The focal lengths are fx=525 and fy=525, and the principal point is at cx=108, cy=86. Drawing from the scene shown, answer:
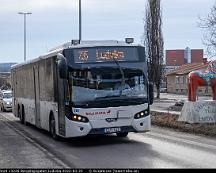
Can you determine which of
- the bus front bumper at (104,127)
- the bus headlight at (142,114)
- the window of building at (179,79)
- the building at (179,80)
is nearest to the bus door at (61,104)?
the bus front bumper at (104,127)

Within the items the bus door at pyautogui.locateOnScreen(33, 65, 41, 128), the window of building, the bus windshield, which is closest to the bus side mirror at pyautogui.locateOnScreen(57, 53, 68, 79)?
the bus windshield

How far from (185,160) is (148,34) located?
5610 centimetres

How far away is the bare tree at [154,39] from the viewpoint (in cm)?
6744

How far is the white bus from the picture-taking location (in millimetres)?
15523

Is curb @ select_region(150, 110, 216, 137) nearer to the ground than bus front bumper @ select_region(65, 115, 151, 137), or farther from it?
nearer to the ground

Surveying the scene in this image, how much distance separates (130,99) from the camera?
15.9 meters

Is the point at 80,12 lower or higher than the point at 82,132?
higher

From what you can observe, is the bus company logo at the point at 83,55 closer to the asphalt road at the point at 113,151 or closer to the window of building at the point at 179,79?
the asphalt road at the point at 113,151

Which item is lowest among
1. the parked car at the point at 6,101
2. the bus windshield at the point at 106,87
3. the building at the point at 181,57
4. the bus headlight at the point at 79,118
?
the parked car at the point at 6,101

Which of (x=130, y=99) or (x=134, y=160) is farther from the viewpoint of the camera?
(x=130, y=99)

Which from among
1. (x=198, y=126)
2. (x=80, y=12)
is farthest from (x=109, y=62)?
(x=80, y=12)

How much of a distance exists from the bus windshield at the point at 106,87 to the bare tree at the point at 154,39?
169ft

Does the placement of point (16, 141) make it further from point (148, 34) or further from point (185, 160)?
point (148, 34)

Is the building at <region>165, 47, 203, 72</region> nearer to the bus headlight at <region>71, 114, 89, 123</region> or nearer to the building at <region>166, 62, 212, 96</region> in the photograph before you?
the building at <region>166, 62, 212, 96</region>
